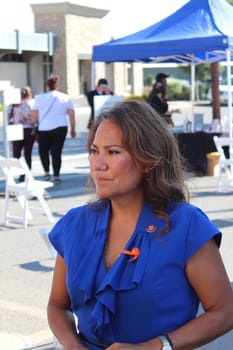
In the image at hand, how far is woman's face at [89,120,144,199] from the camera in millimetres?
2326

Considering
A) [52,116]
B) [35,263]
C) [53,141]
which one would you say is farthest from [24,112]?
[35,263]

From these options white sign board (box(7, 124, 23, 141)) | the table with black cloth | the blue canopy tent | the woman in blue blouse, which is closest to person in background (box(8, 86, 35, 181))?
white sign board (box(7, 124, 23, 141))

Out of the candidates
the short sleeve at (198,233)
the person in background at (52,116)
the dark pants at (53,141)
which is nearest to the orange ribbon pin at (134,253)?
the short sleeve at (198,233)

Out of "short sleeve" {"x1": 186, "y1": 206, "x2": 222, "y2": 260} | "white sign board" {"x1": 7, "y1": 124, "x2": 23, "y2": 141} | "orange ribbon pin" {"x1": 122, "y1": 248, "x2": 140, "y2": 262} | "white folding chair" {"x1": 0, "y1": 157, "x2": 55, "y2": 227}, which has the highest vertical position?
"short sleeve" {"x1": 186, "y1": 206, "x2": 222, "y2": 260}

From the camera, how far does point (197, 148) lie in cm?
1366

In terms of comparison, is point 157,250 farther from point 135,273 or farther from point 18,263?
point 18,263

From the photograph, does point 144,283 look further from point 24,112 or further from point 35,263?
point 24,112

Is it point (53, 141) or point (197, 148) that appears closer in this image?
point (53, 141)

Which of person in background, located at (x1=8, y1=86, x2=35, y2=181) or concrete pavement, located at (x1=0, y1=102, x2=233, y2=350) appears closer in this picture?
concrete pavement, located at (x1=0, y1=102, x2=233, y2=350)

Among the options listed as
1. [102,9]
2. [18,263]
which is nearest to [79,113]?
[102,9]

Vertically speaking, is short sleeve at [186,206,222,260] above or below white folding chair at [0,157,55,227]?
above

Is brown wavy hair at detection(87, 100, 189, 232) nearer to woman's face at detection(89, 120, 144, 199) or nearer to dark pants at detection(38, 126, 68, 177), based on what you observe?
woman's face at detection(89, 120, 144, 199)

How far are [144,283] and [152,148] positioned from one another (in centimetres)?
43

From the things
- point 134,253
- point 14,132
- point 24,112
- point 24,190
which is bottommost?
point 24,190
